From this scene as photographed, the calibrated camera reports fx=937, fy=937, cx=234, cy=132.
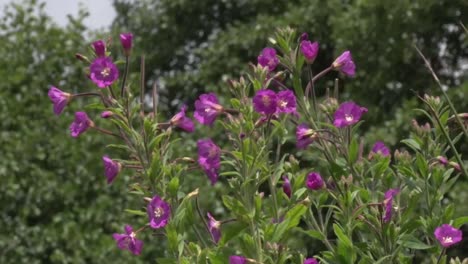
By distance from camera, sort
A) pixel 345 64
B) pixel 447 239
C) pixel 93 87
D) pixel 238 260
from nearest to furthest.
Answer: pixel 238 260, pixel 447 239, pixel 345 64, pixel 93 87

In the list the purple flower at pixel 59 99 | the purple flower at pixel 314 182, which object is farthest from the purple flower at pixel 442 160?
the purple flower at pixel 59 99

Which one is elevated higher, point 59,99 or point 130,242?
point 59,99

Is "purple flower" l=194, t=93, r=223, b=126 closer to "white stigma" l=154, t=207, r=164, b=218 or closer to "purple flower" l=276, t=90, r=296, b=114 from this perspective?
"purple flower" l=276, t=90, r=296, b=114

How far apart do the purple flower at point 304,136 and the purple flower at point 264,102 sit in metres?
0.14

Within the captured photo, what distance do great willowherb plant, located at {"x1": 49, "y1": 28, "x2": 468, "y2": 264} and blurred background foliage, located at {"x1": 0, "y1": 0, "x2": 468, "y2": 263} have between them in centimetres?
455

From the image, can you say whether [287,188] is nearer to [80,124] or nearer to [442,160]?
[442,160]

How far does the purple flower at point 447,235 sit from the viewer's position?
6.75ft

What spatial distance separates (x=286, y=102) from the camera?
210 centimetres

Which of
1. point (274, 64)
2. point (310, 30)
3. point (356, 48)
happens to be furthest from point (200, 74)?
point (274, 64)

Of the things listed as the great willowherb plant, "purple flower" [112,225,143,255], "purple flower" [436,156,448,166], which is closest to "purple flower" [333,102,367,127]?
the great willowherb plant

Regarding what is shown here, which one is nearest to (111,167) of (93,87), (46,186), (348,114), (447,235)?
(348,114)

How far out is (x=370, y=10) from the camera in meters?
8.41

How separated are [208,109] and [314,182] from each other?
0.31 metres

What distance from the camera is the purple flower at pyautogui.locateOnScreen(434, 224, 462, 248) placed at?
2.06 meters
